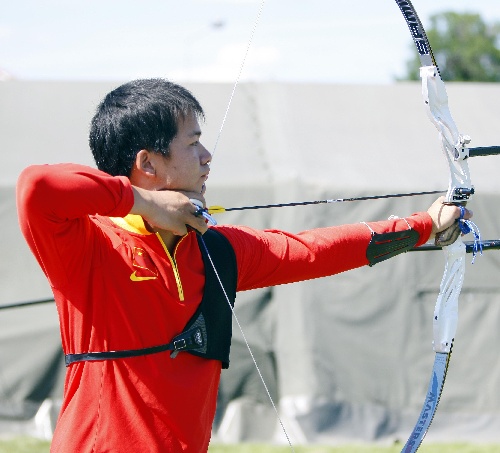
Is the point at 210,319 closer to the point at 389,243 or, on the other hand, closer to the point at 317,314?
the point at 389,243

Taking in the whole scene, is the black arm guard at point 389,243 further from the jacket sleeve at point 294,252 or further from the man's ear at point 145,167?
the man's ear at point 145,167

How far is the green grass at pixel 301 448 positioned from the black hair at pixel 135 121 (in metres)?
3.24

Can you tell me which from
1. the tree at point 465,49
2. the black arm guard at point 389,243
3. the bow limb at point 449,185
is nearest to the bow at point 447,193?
the bow limb at point 449,185

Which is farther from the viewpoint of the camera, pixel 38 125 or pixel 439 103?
pixel 38 125

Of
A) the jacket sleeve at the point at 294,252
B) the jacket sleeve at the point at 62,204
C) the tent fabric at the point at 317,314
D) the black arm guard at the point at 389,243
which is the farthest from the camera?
the tent fabric at the point at 317,314

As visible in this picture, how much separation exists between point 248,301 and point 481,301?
1290mm

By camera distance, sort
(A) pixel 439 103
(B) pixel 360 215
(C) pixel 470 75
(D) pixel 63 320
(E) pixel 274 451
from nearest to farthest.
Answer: (D) pixel 63 320
(A) pixel 439 103
(E) pixel 274 451
(B) pixel 360 215
(C) pixel 470 75

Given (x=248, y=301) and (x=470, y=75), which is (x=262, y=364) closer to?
(x=248, y=301)

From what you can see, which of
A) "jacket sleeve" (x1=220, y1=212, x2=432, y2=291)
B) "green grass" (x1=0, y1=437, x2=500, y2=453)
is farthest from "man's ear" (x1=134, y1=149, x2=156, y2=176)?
"green grass" (x1=0, y1=437, x2=500, y2=453)

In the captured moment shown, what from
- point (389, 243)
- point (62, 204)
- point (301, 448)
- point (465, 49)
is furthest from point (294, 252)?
point (465, 49)

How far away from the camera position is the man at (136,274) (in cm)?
176

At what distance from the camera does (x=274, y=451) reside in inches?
198

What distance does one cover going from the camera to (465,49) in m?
34.2

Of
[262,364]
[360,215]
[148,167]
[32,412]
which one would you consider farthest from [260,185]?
[148,167]
